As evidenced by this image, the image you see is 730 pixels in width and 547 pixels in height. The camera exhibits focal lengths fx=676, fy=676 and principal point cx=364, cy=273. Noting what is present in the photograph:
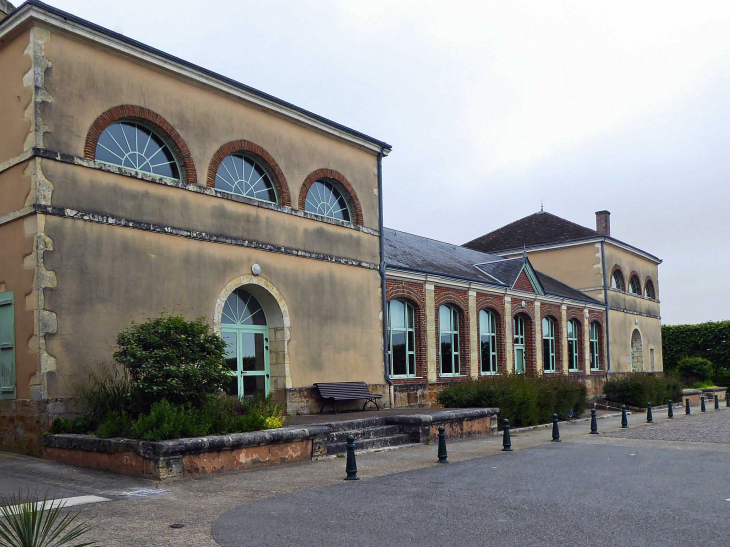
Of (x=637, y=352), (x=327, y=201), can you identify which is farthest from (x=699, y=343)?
(x=327, y=201)

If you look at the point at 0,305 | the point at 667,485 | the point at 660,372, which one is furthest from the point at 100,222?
the point at 660,372

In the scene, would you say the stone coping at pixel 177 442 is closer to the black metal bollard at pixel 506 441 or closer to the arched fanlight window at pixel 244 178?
the black metal bollard at pixel 506 441

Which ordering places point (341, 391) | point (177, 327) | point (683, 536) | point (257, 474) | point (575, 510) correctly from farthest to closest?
point (341, 391) < point (177, 327) < point (257, 474) < point (575, 510) < point (683, 536)

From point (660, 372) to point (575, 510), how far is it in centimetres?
3271

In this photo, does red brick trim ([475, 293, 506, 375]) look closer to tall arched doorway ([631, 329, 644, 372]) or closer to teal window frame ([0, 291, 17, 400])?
tall arched doorway ([631, 329, 644, 372])

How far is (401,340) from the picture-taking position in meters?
19.1

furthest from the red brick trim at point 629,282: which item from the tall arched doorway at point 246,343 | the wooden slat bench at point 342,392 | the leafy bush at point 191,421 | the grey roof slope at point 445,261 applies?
the leafy bush at point 191,421

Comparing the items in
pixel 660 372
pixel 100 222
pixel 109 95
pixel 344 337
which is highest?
pixel 109 95

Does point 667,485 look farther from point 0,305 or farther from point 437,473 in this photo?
point 0,305

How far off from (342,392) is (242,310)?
3.05m

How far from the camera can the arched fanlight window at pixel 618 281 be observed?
33.6 meters

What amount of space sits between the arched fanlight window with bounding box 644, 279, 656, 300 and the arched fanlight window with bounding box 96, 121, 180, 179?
104 ft

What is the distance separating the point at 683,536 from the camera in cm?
609

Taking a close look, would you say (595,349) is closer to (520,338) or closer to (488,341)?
(520,338)
